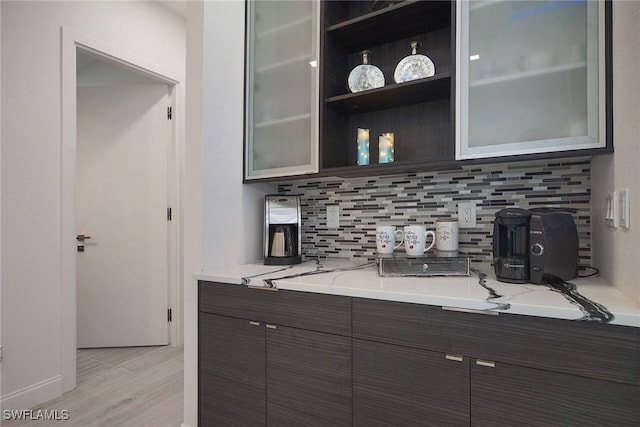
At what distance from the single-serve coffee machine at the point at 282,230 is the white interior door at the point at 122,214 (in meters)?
1.58

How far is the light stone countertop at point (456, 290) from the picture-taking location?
0.93 meters

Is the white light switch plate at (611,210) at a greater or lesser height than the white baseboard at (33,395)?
greater

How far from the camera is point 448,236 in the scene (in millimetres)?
1563

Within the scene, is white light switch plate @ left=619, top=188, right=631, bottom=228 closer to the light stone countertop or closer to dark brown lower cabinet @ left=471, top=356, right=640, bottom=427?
the light stone countertop

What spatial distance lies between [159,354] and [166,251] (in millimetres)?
836

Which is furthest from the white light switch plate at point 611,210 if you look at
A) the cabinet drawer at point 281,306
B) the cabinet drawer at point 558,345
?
the cabinet drawer at point 281,306

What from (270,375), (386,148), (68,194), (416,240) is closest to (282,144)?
(386,148)

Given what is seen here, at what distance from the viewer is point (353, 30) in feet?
5.69

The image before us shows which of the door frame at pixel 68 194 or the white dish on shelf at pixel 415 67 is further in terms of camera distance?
the door frame at pixel 68 194

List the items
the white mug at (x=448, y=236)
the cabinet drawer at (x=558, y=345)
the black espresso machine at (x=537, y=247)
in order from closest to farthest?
the cabinet drawer at (x=558, y=345) → the black espresso machine at (x=537, y=247) → the white mug at (x=448, y=236)

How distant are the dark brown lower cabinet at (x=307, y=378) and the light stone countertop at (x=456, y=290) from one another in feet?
0.65

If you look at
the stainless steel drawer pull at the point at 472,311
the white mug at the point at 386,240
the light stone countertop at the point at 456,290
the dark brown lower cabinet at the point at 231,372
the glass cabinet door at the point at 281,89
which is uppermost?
the glass cabinet door at the point at 281,89

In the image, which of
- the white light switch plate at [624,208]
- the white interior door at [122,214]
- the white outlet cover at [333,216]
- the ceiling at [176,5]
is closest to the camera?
the white light switch plate at [624,208]

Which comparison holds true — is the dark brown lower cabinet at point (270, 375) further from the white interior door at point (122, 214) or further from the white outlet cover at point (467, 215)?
the white interior door at point (122, 214)
